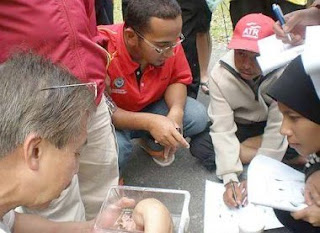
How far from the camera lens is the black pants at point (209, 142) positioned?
249cm

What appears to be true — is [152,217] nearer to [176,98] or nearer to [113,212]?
[113,212]

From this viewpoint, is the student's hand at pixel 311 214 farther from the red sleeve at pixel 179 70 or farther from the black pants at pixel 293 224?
the red sleeve at pixel 179 70

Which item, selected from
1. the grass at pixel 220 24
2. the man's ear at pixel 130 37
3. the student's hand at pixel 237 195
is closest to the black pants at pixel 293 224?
the student's hand at pixel 237 195

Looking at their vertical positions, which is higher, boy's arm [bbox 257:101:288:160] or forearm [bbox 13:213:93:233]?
forearm [bbox 13:213:93:233]

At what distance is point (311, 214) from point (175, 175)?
38.8 inches

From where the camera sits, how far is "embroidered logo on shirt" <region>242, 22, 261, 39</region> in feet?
7.34

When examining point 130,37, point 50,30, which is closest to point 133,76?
point 130,37

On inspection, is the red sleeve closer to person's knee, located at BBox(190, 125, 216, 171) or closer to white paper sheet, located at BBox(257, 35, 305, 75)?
person's knee, located at BBox(190, 125, 216, 171)

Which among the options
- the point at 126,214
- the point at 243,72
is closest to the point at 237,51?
the point at 243,72

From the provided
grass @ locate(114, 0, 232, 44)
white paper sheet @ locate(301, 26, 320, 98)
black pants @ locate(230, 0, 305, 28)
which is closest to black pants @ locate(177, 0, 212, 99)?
black pants @ locate(230, 0, 305, 28)

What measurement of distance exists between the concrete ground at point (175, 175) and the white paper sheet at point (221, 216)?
0.08 meters

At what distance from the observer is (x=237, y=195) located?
7.09 ft

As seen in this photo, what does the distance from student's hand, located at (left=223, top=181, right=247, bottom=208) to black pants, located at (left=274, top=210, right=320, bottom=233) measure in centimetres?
24

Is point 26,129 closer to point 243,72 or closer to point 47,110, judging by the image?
point 47,110
